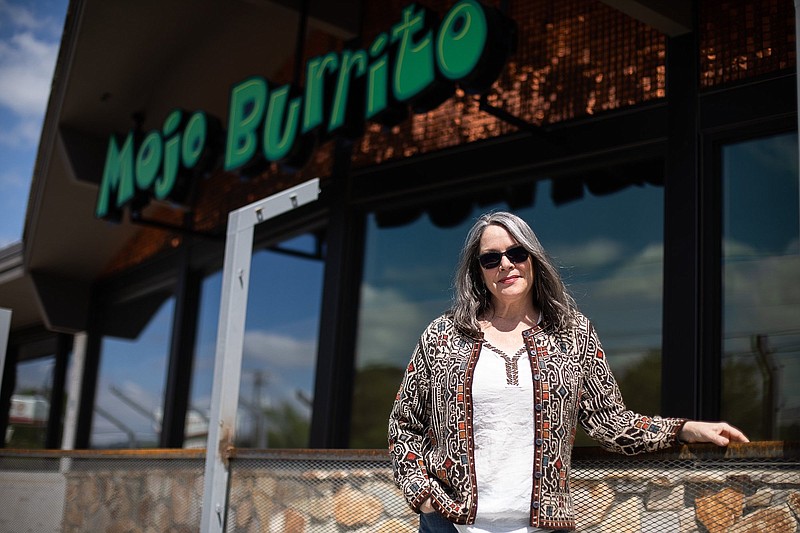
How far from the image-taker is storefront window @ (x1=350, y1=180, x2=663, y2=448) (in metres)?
5.08

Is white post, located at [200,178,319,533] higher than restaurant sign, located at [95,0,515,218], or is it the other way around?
restaurant sign, located at [95,0,515,218]

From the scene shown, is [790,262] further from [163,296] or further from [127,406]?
[127,406]

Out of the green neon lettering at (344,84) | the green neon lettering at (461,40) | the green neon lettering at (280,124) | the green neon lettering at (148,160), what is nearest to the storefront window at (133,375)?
the green neon lettering at (148,160)

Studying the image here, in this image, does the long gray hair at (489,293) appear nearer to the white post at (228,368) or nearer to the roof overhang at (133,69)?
the white post at (228,368)

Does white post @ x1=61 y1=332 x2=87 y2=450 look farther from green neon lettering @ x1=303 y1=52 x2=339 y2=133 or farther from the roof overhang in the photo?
green neon lettering @ x1=303 y1=52 x2=339 y2=133

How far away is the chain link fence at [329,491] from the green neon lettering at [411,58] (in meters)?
2.38

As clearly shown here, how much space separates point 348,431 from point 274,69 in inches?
130

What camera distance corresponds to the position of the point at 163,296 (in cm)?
942

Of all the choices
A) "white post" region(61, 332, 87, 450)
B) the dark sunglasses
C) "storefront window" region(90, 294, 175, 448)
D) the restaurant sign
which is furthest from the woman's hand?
"white post" region(61, 332, 87, 450)

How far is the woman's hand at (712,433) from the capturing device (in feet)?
7.52

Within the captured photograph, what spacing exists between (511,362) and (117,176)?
6078 millimetres

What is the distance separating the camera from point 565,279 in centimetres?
548

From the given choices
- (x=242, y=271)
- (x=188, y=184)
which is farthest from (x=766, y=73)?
(x=188, y=184)

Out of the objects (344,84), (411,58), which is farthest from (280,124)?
(411,58)
